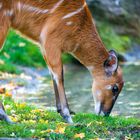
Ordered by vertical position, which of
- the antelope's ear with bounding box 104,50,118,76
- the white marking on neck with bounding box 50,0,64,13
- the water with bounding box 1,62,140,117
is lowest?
the water with bounding box 1,62,140,117

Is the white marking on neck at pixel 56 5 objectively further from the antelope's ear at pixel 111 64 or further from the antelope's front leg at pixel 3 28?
the antelope's ear at pixel 111 64

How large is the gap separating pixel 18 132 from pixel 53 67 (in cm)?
158

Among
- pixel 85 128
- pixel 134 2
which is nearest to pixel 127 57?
pixel 134 2

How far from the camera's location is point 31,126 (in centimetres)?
697

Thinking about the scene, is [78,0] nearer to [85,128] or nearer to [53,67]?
[53,67]

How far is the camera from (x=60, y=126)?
23.2 feet

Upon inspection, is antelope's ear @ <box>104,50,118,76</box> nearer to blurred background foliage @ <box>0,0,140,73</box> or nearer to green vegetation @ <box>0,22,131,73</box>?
green vegetation @ <box>0,22,131,73</box>

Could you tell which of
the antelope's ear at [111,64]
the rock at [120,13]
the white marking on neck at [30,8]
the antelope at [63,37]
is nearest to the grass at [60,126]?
the antelope at [63,37]

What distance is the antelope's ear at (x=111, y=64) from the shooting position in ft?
27.9

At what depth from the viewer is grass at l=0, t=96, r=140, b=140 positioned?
659 cm

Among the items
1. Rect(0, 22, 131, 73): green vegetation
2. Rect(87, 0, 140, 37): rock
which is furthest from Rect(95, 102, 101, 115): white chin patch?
Rect(87, 0, 140, 37): rock

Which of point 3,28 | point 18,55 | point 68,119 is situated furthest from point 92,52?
point 18,55

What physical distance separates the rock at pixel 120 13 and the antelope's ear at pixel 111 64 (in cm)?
1303

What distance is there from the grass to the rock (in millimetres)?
13626
